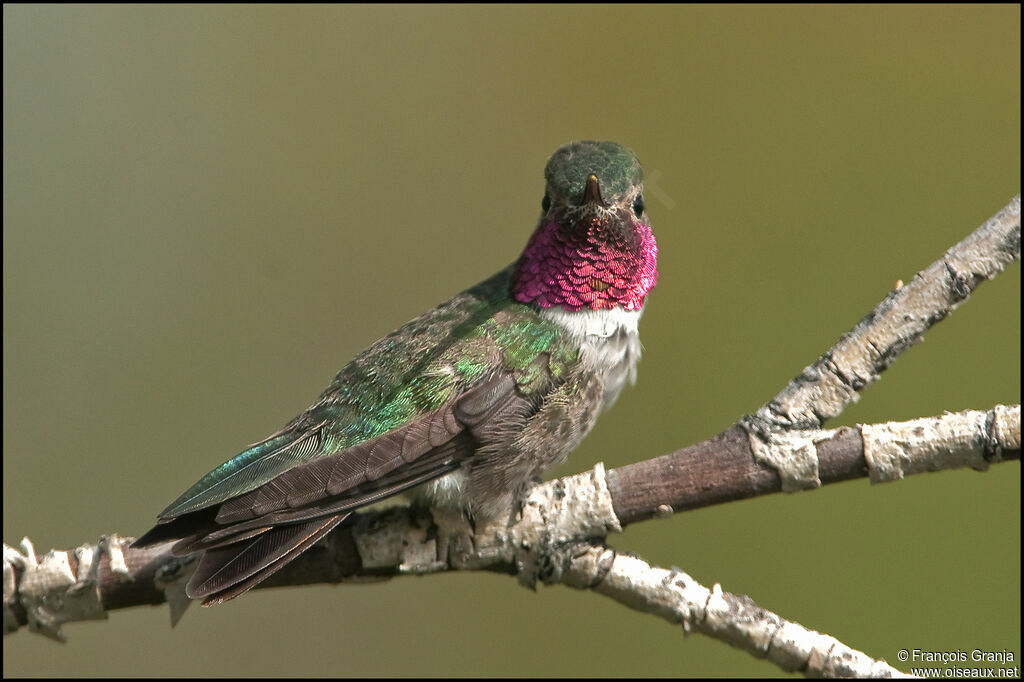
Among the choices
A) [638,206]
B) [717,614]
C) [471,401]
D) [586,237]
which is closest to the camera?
[717,614]

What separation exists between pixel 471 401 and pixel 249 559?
932 millimetres

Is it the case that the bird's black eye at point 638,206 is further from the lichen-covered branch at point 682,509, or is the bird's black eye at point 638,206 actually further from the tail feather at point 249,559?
the tail feather at point 249,559

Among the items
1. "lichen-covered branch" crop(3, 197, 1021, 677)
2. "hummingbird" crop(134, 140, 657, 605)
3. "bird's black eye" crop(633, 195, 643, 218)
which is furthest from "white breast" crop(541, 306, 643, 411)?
"lichen-covered branch" crop(3, 197, 1021, 677)

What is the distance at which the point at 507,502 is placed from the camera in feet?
12.0

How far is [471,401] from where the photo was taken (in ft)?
12.1

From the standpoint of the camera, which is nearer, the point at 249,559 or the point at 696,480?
the point at 249,559

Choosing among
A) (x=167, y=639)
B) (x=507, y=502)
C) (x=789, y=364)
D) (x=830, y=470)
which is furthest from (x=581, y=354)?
(x=167, y=639)

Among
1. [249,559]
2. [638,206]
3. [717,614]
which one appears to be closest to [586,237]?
[638,206]

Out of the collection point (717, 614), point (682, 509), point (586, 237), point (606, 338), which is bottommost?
point (717, 614)

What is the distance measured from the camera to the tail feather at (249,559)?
124 inches

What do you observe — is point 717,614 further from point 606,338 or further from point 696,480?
point 606,338

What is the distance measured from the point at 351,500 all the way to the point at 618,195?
1.54 meters

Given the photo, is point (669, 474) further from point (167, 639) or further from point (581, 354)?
point (167, 639)

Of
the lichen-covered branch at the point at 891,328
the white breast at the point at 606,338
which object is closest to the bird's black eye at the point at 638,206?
the white breast at the point at 606,338
